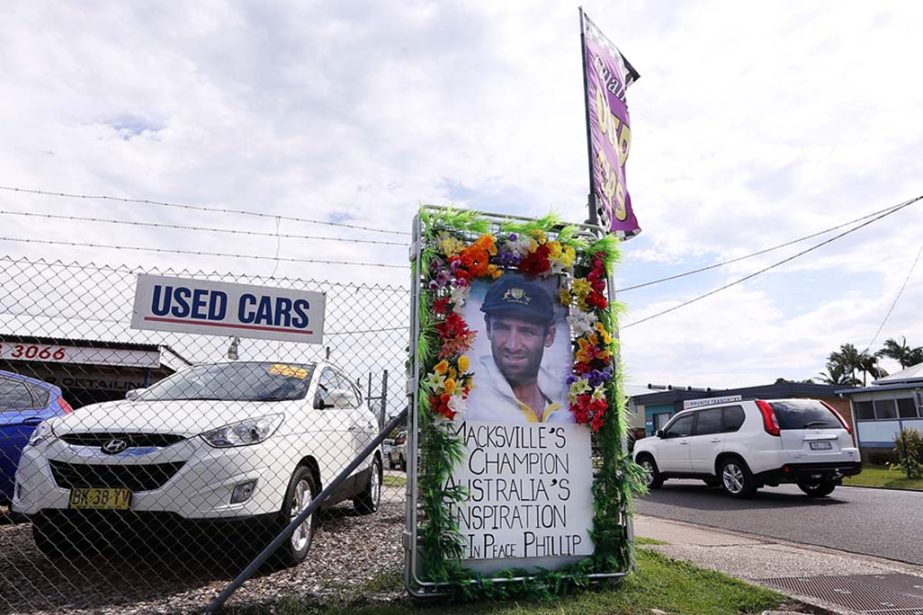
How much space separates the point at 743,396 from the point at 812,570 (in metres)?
24.5

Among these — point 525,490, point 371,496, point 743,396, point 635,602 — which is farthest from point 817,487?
point 743,396

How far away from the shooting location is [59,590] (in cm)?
405

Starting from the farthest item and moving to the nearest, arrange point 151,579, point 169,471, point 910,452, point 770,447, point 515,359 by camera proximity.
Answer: point 910,452 → point 770,447 → point 515,359 → point 151,579 → point 169,471

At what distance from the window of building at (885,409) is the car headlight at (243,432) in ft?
93.5

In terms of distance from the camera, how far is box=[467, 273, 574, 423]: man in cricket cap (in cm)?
442

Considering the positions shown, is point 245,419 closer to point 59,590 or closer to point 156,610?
point 156,610

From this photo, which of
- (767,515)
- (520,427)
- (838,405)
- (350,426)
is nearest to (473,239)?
(520,427)

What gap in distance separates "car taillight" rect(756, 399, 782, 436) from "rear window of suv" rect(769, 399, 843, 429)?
0.25 ft

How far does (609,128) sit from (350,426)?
5.31 meters

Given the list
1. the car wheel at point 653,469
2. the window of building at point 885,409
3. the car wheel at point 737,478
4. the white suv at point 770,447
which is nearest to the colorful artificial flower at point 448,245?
the white suv at point 770,447

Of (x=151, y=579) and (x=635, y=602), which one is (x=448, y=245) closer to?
(x=635, y=602)

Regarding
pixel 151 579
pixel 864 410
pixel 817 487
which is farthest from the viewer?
pixel 864 410

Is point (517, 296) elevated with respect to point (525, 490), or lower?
elevated

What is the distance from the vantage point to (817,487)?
1115 centimetres
